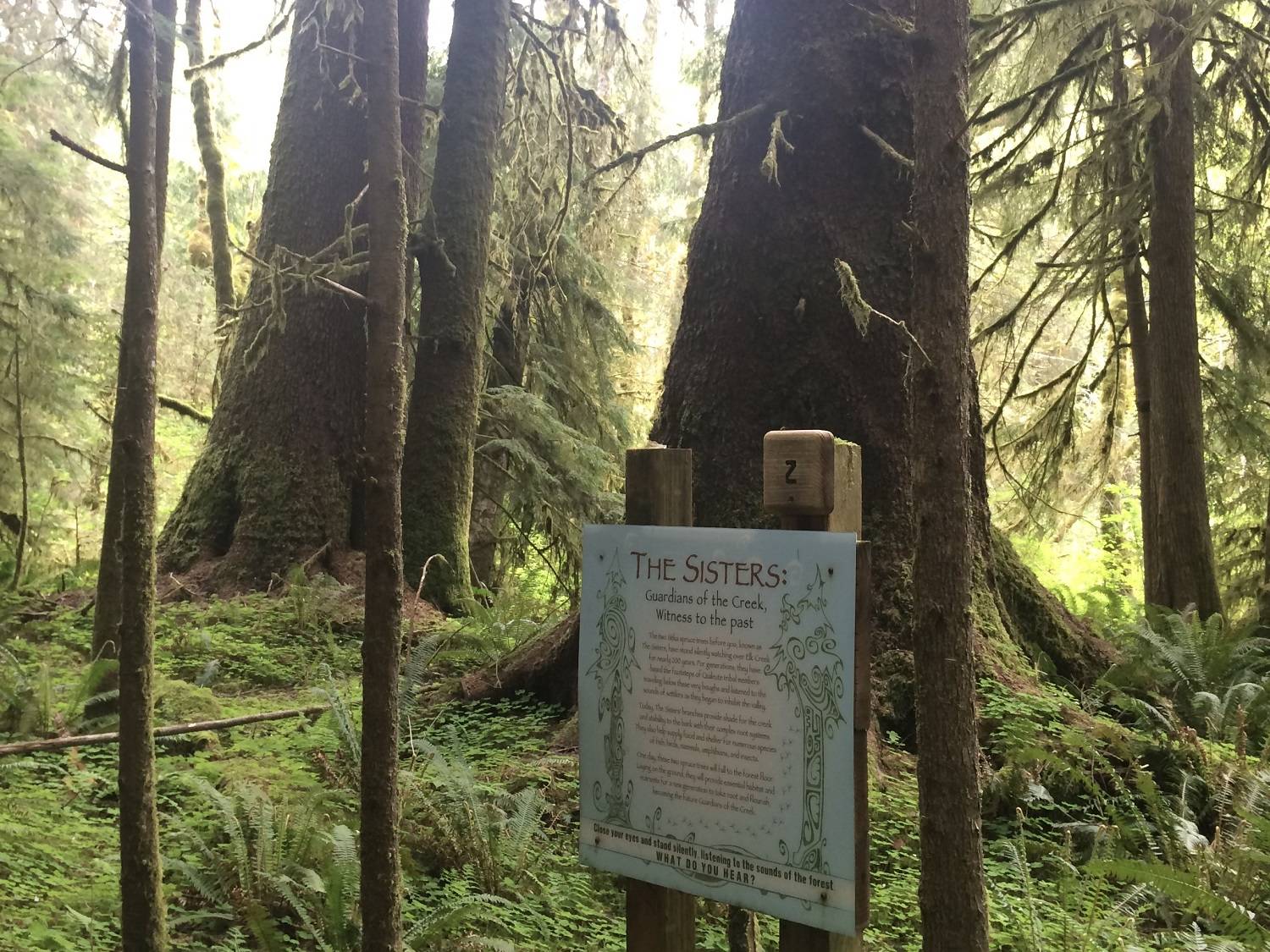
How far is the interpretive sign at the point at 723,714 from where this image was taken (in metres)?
2.24

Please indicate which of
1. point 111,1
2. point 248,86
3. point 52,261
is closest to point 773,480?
point 111,1

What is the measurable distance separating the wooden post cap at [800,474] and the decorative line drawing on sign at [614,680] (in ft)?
1.84

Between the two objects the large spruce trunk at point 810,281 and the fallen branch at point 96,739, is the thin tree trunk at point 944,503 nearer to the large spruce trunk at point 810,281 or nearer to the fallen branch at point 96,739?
the large spruce trunk at point 810,281

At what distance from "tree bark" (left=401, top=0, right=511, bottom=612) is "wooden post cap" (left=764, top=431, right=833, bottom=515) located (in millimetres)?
5940

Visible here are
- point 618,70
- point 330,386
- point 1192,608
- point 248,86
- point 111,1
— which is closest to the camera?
point 111,1

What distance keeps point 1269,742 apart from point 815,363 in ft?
9.08

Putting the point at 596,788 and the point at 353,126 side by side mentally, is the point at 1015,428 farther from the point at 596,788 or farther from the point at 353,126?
the point at 596,788

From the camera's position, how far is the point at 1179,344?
8555 mm

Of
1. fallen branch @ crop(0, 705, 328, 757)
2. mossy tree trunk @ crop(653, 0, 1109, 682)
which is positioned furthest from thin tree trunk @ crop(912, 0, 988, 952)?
fallen branch @ crop(0, 705, 328, 757)

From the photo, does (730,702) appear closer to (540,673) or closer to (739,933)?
(739,933)

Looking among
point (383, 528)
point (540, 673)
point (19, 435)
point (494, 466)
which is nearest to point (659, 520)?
point (383, 528)

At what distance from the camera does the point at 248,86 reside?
757 inches

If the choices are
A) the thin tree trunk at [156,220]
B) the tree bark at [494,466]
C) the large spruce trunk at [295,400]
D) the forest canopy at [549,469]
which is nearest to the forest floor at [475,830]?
the forest canopy at [549,469]

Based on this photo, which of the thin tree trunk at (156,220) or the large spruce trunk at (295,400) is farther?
the large spruce trunk at (295,400)
